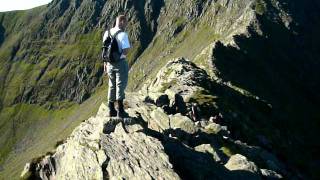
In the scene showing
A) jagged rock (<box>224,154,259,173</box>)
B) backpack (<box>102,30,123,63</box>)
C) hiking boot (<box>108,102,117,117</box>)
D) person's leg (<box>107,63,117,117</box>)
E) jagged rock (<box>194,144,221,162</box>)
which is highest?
backpack (<box>102,30,123,63</box>)

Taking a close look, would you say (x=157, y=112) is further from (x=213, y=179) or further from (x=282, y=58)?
(x=282, y=58)

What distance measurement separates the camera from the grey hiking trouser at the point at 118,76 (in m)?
27.1

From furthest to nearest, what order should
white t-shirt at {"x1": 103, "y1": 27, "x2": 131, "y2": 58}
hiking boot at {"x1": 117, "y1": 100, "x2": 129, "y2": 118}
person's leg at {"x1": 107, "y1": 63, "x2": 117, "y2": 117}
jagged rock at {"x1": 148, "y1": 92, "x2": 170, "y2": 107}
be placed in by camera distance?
jagged rock at {"x1": 148, "y1": 92, "x2": 170, "y2": 107}
hiking boot at {"x1": 117, "y1": 100, "x2": 129, "y2": 118}
person's leg at {"x1": 107, "y1": 63, "x2": 117, "y2": 117}
white t-shirt at {"x1": 103, "y1": 27, "x2": 131, "y2": 58}

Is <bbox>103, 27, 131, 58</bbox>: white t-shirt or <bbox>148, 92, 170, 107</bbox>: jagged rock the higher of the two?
<bbox>103, 27, 131, 58</bbox>: white t-shirt

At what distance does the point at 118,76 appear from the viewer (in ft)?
89.4

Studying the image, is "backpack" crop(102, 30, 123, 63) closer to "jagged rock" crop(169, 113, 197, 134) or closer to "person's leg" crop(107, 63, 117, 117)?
"person's leg" crop(107, 63, 117, 117)

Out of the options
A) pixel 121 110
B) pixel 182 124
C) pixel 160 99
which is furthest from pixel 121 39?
pixel 160 99

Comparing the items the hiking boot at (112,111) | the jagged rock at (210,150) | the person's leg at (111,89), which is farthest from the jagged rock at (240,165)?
the person's leg at (111,89)

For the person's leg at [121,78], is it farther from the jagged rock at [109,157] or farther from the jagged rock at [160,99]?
the jagged rock at [160,99]

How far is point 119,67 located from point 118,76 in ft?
1.59

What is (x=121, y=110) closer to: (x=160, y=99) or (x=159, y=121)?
(x=159, y=121)

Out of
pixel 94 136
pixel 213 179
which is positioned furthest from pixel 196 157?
pixel 94 136

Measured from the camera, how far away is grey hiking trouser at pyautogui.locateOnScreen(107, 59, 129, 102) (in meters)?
27.1

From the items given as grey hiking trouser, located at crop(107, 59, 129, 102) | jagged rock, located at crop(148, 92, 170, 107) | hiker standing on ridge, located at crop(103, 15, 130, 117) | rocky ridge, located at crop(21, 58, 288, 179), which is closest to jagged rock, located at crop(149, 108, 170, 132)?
rocky ridge, located at crop(21, 58, 288, 179)
